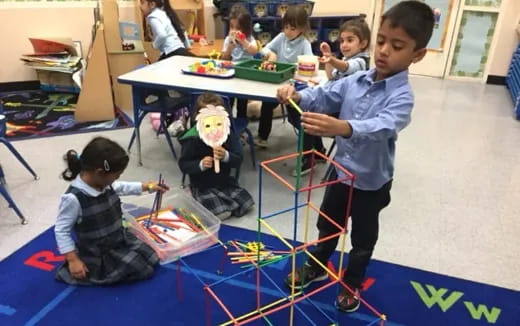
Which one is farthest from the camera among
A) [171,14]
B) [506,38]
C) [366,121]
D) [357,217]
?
[506,38]

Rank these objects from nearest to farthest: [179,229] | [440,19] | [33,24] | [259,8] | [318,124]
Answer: [318,124] < [179,229] < [33,24] < [259,8] < [440,19]

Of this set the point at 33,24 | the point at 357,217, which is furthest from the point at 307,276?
the point at 33,24

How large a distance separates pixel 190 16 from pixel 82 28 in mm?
1081

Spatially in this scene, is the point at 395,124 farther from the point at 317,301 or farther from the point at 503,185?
the point at 503,185

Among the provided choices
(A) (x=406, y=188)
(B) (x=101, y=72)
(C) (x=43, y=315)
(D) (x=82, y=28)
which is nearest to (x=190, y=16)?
(D) (x=82, y=28)

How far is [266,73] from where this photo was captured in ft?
8.78

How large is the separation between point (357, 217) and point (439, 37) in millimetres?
4370

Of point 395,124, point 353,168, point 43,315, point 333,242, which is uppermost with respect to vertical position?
point 395,124

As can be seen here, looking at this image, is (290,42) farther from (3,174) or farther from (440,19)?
(440,19)

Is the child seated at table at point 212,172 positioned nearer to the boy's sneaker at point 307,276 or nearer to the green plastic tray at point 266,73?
the green plastic tray at point 266,73

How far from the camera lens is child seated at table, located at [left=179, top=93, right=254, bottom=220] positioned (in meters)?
2.38

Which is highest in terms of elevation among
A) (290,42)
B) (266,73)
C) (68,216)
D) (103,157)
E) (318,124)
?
(318,124)

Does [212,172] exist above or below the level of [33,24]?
below

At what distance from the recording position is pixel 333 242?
184 cm
